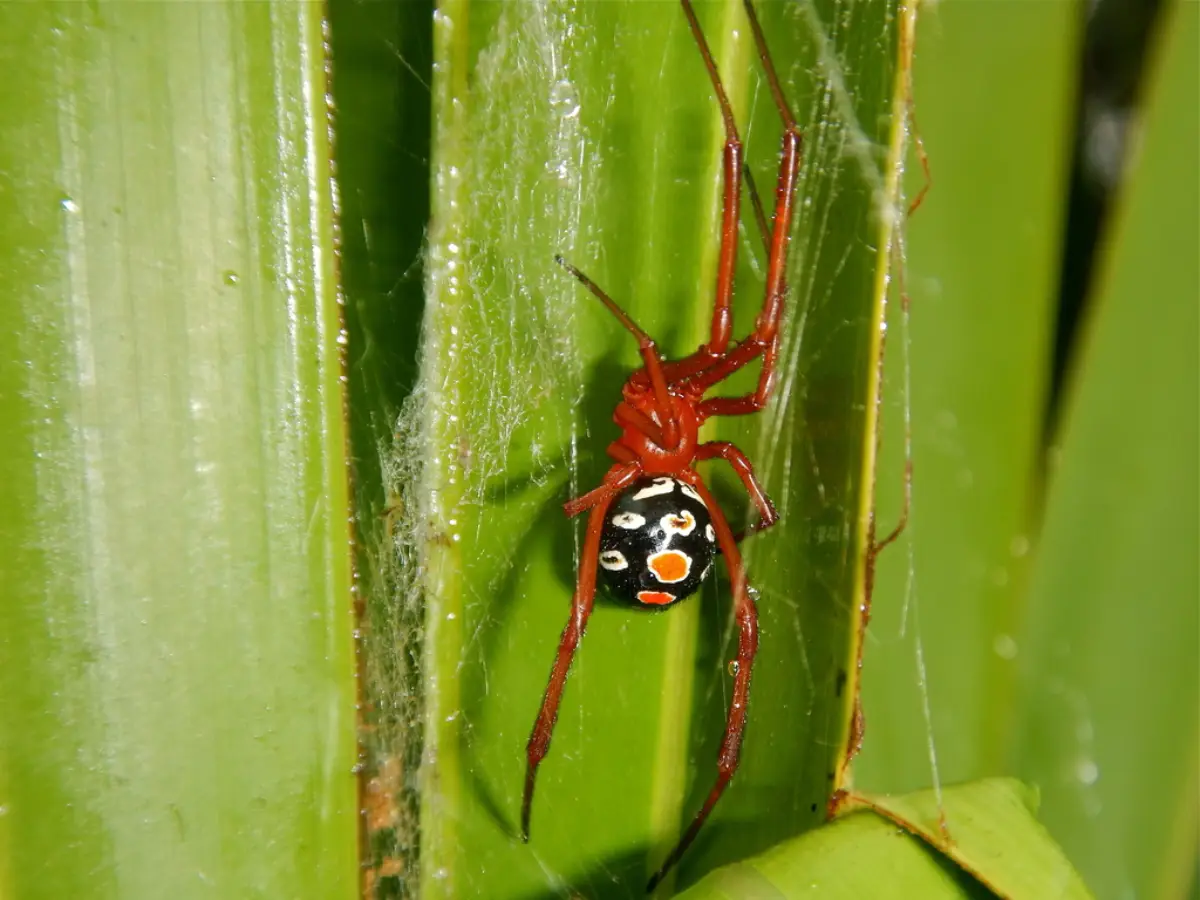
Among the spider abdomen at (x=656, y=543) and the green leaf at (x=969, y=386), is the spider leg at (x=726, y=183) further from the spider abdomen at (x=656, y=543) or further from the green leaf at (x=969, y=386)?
the green leaf at (x=969, y=386)

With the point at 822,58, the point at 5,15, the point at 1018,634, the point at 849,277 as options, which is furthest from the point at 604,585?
the point at 1018,634

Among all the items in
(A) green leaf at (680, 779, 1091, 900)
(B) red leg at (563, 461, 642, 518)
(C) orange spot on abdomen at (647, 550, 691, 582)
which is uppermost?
(B) red leg at (563, 461, 642, 518)

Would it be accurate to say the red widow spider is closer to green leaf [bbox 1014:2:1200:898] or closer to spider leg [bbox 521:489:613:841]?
spider leg [bbox 521:489:613:841]

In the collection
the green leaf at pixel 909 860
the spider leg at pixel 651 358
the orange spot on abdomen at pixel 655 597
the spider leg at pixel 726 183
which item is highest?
the spider leg at pixel 726 183

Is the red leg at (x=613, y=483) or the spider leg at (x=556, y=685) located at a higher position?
the red leg at (x=613, y=483)

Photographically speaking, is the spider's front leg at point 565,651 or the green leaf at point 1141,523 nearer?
the spider's front leg at point 565,651

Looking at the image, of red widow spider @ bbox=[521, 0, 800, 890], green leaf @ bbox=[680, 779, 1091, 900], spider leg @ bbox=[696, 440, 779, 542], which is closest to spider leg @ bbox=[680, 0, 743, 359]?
red widow spider @ bbox=[521, 0, 800, 890]

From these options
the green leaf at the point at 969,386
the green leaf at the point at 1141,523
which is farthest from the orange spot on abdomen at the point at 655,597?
the green leaf at the point at 1141,523

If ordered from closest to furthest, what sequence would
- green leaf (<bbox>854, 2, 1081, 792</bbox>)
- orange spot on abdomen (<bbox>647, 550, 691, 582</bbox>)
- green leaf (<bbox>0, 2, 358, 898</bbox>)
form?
1. green leaf (<bbox>0, 2, 358, 898</bbox>)
2. orange spot on abdomen (<bbox>647, 550, 691, 582</bbox>)
3. green leaf (<bbox>854, 2, 1081, 792</bbox>)
